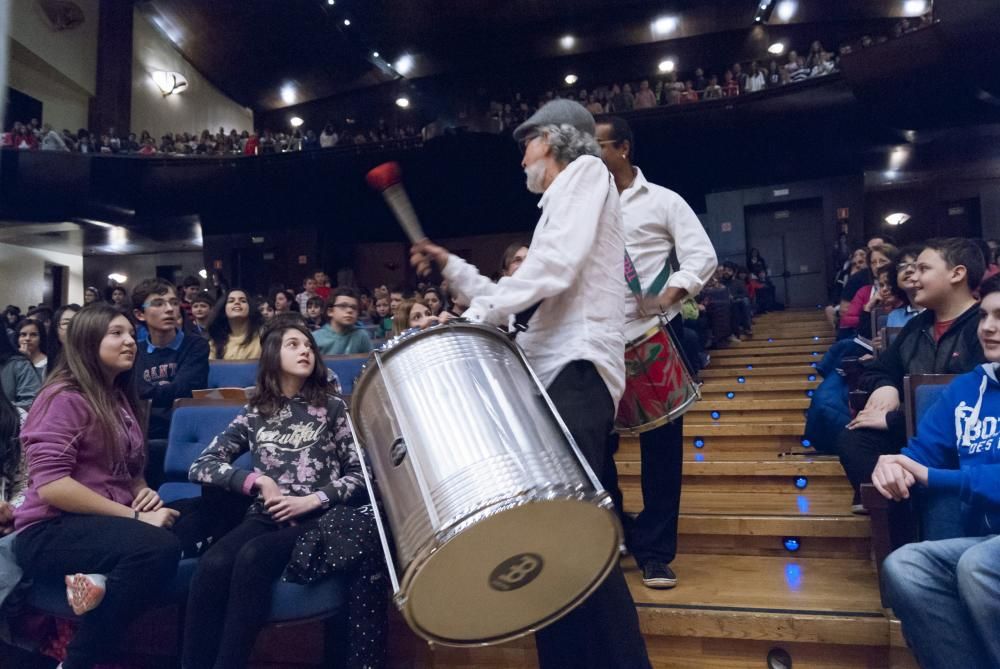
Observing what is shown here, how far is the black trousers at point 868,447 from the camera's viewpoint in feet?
6.73

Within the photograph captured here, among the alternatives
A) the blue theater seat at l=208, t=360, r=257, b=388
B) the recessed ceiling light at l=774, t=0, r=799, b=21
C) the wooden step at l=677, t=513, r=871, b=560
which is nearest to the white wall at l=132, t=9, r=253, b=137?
the recessed ceiling light at l=774, t=0, r=799, b=21

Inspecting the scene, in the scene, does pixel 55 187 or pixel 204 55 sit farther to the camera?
pixel 204 55

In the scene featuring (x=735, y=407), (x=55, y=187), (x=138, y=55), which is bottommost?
(x=735, y=407)

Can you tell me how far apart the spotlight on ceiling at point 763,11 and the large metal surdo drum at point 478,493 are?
11.7 meters

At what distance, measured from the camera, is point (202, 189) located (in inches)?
418

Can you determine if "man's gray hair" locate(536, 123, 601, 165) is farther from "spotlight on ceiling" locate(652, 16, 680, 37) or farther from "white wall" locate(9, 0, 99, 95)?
"white wall" locate(9, 0, 99, 95)

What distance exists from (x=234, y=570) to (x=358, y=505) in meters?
0.38

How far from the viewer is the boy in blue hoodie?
140cm

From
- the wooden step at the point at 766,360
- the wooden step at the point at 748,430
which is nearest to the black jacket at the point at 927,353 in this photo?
the wooden step at the point at 748,430

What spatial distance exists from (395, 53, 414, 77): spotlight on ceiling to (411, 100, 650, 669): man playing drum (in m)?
12.0

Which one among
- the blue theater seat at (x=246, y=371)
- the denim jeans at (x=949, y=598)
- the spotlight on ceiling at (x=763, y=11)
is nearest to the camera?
the denim jeans at (x=949, y=598)

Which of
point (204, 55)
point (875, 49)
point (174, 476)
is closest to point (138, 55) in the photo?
point (204, 55)

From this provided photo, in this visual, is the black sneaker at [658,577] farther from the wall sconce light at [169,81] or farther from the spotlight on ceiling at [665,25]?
the wall sconce light at [169,81]

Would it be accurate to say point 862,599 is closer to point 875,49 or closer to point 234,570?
point 234,570
